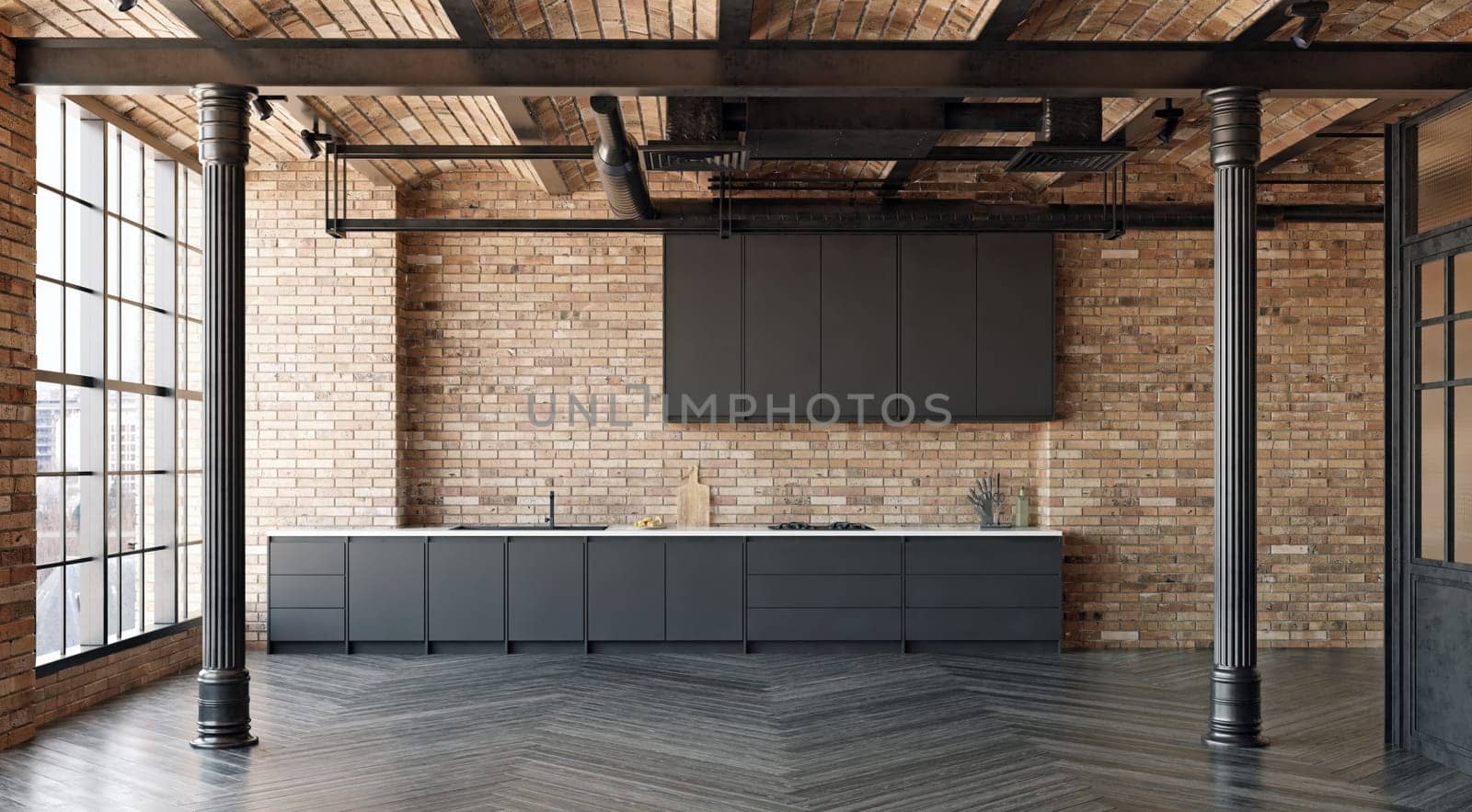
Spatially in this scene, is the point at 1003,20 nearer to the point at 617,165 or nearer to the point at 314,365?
the point at 617,165

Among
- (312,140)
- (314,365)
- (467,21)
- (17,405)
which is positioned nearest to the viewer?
(467,21)

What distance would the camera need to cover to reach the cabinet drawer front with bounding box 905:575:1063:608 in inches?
314

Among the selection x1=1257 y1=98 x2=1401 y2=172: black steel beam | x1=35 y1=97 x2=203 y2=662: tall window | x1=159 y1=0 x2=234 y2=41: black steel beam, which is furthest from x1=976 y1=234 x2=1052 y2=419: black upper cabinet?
x1=35 y1=97 x2=203 y2=662: tall window

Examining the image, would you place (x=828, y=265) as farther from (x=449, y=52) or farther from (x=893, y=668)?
(x=449, y=52)

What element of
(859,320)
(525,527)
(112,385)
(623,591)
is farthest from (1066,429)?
(112,385)

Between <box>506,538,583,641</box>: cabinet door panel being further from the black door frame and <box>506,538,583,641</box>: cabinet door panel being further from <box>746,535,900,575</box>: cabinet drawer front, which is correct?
the black door frame

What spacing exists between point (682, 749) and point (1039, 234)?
16.3 feet

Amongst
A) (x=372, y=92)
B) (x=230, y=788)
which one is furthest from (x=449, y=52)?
(x=230, y=788)

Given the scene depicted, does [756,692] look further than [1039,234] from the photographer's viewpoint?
No

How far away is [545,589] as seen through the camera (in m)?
7.93

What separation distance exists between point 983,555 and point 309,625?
4.87 metres

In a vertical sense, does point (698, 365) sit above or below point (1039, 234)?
below

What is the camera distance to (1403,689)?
18.3ft

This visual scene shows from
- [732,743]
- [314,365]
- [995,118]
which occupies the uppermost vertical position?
[995,118]
